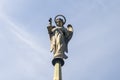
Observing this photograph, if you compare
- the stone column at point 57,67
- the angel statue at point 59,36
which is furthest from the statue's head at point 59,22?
A: the stone column at point 57,67

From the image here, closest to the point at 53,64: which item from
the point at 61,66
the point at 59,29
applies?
the point at 61,66

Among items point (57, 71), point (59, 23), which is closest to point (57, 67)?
point (57, 71)

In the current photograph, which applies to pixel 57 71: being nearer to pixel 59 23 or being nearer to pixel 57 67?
pixel 57 67

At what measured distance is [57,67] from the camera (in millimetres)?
25906

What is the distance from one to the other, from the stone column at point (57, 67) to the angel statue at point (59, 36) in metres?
0.24

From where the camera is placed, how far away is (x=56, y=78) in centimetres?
2527

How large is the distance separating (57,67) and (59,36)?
7.33 ft

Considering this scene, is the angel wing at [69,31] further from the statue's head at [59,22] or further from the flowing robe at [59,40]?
the statue's head at [59,22]

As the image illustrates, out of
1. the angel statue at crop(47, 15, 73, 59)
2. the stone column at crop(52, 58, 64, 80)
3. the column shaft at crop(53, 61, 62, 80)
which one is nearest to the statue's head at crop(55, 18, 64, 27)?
the angel statue at crop(47, 15, 73, 59)

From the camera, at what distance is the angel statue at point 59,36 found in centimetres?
2683

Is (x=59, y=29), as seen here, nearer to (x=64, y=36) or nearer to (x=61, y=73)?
(x=64, y=36)

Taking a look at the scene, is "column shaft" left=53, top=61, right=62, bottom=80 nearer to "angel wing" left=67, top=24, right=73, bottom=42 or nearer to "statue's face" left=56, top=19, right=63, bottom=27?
"angel wing" left=67, top=24, right=73, bottom=42

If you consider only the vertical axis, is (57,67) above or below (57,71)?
above

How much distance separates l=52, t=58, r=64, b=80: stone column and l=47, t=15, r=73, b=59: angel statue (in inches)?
9.3
